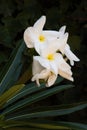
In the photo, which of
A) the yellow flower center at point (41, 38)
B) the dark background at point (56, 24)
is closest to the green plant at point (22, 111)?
the yellow flower center at point (41, 38)

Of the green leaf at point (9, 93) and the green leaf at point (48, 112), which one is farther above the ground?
the green leaf at point (9, 93)

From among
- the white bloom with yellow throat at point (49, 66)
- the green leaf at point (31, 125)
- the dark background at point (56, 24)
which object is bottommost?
the dark background at point (56, 24)

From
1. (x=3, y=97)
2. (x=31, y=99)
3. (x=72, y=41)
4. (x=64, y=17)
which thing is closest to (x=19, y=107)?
(x=31, y=99)

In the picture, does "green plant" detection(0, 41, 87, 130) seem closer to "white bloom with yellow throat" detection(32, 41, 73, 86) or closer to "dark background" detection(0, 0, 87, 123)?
"white bloom with yellow throat" detection(32, 41, 73, 86)

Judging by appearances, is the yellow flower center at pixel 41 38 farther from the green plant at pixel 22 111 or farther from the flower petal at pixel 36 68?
the green plant at pixel 22 111

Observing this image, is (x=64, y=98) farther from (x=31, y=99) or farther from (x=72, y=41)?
(x=31, y=99)

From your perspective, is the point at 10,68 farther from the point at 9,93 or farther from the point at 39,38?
the point at 39,38
